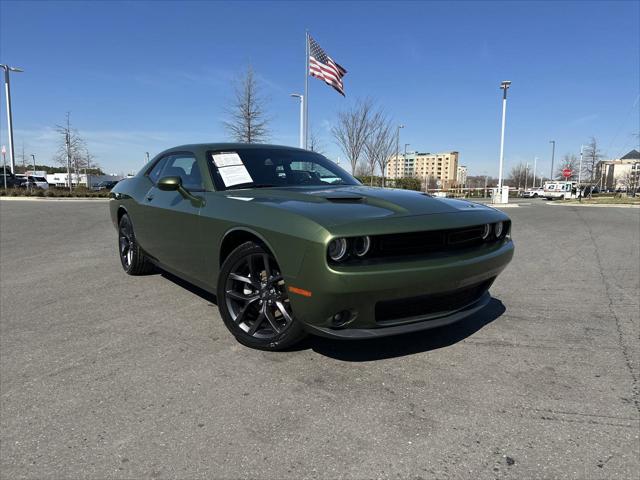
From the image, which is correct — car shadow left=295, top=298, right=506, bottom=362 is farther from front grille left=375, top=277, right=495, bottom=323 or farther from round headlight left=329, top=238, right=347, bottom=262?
round headlight left=329, top=238, right=347, bottom=262

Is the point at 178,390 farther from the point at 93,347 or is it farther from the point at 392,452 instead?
the point at 392,452

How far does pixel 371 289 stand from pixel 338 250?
0.89 ft

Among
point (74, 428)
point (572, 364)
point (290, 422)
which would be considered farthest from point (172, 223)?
point (572, 364)

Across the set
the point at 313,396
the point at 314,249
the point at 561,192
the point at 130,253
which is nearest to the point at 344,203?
the point at 314,249

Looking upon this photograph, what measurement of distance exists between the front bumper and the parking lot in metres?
0.31

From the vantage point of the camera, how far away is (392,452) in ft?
6.38

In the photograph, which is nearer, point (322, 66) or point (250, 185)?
point (250, 185)

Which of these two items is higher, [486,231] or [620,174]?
[620,174]

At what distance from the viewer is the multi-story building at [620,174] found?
5866cm

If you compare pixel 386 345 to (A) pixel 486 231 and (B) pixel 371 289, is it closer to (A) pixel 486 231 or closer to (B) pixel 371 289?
(B) pixel 371 289

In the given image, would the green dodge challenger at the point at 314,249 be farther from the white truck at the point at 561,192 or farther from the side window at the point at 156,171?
the white truck at the point at 561,192

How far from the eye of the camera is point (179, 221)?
3.73 m

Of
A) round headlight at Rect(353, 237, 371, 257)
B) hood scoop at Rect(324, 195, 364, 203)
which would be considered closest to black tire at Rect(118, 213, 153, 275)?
hood scoop at Rect(324, 195, 364, 203)

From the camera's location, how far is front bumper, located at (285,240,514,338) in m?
2.37
